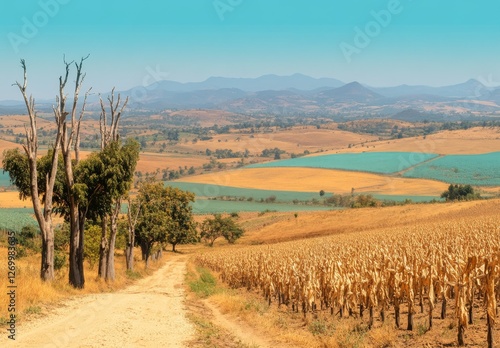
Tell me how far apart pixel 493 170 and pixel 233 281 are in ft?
462

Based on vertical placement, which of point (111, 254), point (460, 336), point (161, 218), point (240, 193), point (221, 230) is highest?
point (460, 336)

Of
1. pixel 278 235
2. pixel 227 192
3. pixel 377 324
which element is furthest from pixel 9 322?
pixel 227 192

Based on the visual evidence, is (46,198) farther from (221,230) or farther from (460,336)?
(221,230)

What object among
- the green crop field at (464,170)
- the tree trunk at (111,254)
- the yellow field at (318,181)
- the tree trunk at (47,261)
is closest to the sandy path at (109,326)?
the tree trunk at (47,261)

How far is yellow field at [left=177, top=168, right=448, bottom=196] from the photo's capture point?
139375 millimetres

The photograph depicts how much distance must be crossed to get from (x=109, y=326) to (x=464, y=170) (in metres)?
160

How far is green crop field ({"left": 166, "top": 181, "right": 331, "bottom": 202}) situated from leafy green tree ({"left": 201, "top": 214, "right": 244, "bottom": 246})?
5167 centimetres

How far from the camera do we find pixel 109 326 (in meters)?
16.9

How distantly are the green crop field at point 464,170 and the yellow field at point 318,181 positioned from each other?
7.90 meters

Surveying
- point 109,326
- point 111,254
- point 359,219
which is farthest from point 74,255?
point 359,219

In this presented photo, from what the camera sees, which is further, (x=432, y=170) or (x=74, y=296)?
Result: (x=432, y=170)

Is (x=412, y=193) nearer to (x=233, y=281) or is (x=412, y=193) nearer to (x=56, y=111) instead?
(x=233, y=281)

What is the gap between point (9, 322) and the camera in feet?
52.2

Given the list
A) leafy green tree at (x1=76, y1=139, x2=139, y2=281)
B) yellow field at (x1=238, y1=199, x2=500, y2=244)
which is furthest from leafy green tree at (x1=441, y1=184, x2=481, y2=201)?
leafy green tree at (x1=76, y1=139, x2=139, y2=281)
